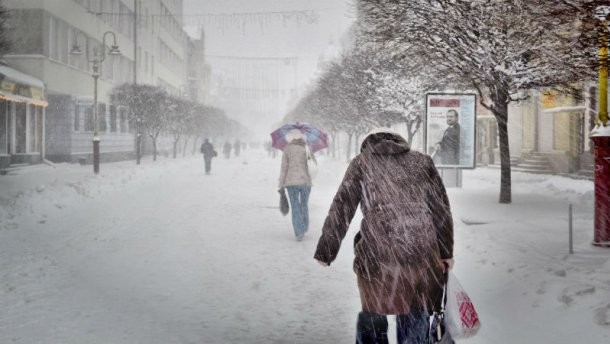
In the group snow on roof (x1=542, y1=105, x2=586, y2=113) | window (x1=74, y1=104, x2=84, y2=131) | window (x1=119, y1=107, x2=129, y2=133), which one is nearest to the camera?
snow on roof (x1=542, y1=105, x2=586, y2=113)

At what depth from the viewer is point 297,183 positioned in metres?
9.99

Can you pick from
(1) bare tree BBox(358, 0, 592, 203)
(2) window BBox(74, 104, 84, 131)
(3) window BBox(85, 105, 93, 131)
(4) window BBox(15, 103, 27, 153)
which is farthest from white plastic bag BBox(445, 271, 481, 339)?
(3) window BBox(85, 105, 93, 131)

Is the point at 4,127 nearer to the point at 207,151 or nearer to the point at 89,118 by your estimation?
the point at 207,151

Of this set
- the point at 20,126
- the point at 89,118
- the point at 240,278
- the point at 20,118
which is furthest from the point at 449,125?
the point at 89,118

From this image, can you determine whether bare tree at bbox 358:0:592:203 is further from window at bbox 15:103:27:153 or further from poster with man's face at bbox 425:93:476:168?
window at bbox 15:103:27:153

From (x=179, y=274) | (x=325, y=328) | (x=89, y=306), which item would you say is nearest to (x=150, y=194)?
(x=179, y=274)

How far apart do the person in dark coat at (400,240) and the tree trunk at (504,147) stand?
1030 cm

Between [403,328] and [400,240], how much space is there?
1.58ft

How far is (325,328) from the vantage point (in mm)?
5270

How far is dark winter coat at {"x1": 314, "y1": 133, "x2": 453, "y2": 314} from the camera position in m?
3.40

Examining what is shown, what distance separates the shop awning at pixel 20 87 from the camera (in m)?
27.1

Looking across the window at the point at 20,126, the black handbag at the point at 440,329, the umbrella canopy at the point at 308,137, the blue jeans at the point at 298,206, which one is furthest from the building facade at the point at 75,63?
the black handbag at the point at 440,329

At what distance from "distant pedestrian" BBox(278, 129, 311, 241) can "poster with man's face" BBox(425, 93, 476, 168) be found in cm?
477

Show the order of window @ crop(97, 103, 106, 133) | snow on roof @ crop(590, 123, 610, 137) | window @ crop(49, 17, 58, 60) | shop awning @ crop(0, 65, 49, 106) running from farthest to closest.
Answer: window @ crop(97, 103, 106, 133)
window @ crop(49, 17, 58, 60)
shop awning @ crop(0, 65, 49, 106)
snow on roof @ crop(590, 123, 610, 137)
